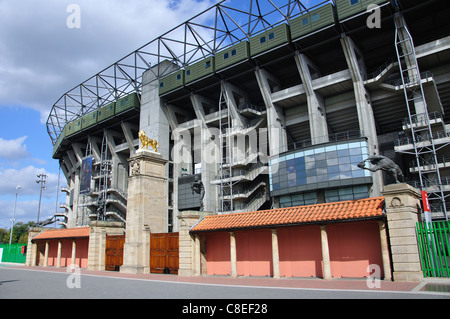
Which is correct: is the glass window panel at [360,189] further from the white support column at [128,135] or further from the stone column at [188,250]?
the white support column at [128,135]

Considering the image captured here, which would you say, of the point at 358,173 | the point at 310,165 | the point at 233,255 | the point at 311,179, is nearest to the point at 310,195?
the point at 311,179

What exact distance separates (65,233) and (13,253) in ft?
65.5

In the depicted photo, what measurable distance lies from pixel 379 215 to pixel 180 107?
51.2 meters

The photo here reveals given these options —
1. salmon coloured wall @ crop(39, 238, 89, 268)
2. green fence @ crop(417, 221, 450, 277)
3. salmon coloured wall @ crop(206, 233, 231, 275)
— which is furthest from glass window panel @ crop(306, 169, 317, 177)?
green fence @ crop(417, 221, 450, 277)

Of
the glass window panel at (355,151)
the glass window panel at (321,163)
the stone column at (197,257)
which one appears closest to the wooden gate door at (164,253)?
the stone column at (197,257)

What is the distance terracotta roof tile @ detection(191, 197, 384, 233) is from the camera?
1802cm

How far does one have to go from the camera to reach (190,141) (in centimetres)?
6494

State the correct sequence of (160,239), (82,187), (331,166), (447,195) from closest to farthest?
(160,239)
(447,195)
(331,166)
(82,187)

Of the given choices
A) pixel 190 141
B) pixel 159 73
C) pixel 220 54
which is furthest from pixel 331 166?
pixel 159 73

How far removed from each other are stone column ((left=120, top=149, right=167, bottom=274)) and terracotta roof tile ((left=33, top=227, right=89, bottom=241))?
26.7 feet

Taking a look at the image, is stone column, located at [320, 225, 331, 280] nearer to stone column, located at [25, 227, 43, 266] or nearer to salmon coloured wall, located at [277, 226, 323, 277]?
salmon coloured wall, located at [277, 226, 323, 277]

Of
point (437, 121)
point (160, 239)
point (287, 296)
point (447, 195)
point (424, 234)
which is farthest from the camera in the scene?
point (437, 121)

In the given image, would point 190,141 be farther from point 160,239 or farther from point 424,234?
point 424,234
